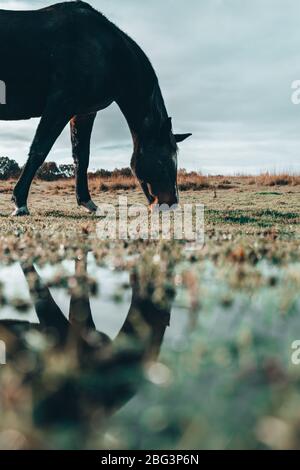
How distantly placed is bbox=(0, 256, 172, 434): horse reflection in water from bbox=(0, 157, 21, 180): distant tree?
106 ft

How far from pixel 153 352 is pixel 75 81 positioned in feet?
26.3

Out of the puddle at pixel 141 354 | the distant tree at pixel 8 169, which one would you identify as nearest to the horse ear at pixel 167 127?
the puddle at pixel 141 354

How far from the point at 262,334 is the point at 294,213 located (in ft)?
30.6

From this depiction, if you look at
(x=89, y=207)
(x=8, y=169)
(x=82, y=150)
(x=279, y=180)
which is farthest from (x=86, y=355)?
(x=8, y=169)

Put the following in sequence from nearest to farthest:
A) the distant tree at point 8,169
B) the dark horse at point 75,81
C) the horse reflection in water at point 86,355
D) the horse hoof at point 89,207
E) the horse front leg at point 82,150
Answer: the horse reflection in water at point 86,355 < the dark horse at point 75,81 < the horse front leg at point 82,150 < the horse hoof at point 89,207 < the distant tree at point 8,169

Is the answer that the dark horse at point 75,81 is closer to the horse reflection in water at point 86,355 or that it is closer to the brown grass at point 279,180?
the horse reflection in water at point 86,355

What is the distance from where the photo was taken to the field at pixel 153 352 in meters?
1.46

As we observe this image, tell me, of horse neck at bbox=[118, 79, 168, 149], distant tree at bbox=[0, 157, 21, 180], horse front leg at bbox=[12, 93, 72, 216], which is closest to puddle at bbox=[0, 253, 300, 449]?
horse front leg at bbox=[12, 93, 72, 216]

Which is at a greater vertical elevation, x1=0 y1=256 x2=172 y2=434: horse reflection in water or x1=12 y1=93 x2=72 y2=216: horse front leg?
x1=12 y1=93 x2=72 y2=216: horse front leg

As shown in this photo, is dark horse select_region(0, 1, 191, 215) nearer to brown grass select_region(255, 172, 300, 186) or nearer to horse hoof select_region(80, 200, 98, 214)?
horse hoof select_region(80, 200, 98, 214)

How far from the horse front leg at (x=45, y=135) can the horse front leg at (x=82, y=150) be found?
71.9 inches

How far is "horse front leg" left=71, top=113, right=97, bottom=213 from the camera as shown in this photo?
1127cm

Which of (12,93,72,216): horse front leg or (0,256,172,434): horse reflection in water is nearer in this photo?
(0,256,172,434): horse reflection in water
